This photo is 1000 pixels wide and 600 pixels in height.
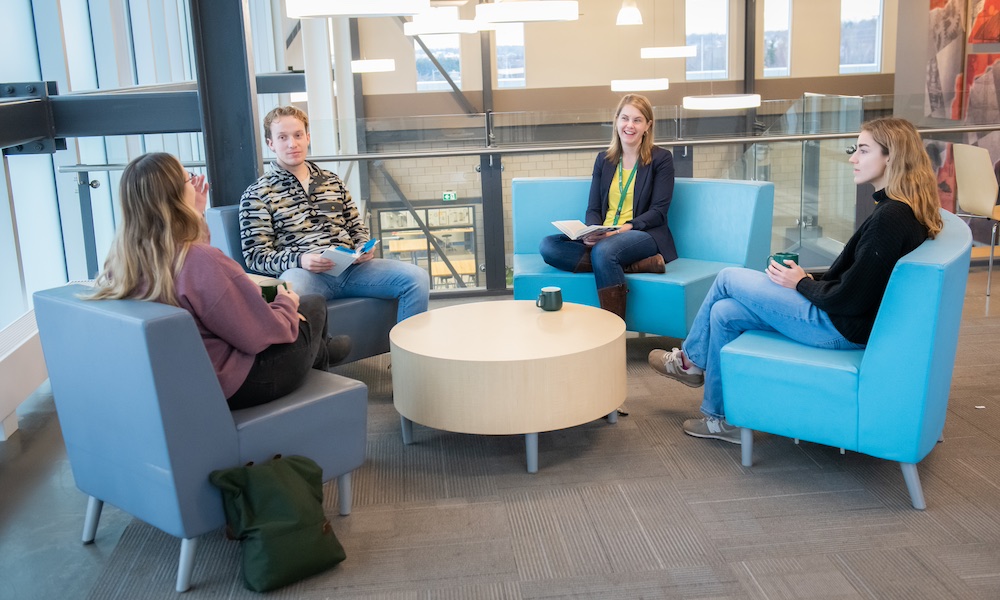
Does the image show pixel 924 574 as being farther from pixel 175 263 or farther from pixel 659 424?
pixel 175 263

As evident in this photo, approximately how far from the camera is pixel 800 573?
2.50 meters

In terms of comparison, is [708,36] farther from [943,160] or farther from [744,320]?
[744,320]

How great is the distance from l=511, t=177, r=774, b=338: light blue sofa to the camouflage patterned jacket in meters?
1.04

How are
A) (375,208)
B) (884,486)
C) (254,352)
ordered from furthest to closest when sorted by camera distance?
(375,208)
(884,486)
(254,352)

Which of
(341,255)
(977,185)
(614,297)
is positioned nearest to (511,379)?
(341,255)

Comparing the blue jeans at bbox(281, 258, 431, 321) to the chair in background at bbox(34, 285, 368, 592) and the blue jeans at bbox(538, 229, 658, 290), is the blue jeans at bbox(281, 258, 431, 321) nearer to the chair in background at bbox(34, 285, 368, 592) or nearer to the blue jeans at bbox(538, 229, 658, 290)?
the blue jeans at bbox(538, 229, 658, 290)

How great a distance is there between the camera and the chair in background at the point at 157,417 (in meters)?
2.36

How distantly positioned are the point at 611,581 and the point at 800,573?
0.52 metres

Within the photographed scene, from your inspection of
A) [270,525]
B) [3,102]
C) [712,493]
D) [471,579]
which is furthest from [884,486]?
[3,102]

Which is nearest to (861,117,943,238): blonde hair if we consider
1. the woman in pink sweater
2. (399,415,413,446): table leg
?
(399,415,413,446): table leg

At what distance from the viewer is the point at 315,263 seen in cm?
395

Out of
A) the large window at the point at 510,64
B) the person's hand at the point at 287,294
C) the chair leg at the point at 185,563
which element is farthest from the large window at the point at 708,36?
the chair leg at the point at 185,563

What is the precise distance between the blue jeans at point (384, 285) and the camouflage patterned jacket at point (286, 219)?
0.12 m

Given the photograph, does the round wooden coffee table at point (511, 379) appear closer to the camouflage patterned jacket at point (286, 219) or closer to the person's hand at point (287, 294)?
the person's hand at point (287, 294)
